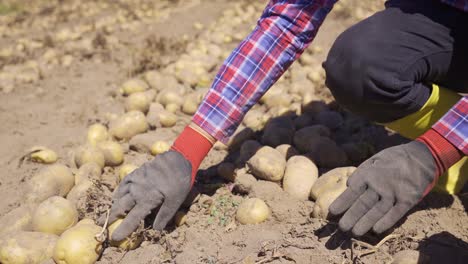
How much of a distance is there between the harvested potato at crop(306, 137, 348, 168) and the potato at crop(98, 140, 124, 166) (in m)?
0.87

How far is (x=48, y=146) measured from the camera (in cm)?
242

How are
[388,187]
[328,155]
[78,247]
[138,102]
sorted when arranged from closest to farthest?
[388,187], [78,247], [328,155], [138,102]

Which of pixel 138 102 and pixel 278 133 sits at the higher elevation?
pixel 278 133

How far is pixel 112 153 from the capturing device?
7.05ft

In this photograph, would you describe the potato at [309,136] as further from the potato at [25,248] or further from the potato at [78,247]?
the potato at [25,248]

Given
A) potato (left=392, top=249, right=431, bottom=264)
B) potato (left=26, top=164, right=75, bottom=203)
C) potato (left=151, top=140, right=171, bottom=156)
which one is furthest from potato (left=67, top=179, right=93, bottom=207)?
potato (left=392, top=249, right=431, bottom=264)

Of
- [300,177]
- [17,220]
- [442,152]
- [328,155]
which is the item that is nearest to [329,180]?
[300,177]

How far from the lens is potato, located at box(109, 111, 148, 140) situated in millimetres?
2422

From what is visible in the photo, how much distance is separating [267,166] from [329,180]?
26 cm

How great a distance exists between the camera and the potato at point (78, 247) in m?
1.49

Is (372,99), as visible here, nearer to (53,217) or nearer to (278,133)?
(278,133)

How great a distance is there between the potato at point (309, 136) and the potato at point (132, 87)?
1.25 m

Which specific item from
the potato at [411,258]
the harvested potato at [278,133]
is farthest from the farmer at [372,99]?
the harvested potato at [278,133]

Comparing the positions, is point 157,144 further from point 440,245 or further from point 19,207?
point 440,245
